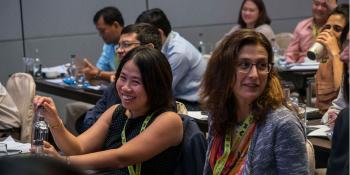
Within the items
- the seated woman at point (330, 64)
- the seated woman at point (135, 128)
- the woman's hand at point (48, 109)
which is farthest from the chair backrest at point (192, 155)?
the seated woman at point (330, 64)

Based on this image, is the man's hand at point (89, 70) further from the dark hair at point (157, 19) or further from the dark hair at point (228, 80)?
the dark hair at point (228, 80)

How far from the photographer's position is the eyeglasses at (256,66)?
219 centimetres

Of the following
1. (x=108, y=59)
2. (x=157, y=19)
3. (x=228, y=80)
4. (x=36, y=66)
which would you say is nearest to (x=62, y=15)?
(x=36, y=66)

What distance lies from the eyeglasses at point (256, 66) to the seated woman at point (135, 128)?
36cm

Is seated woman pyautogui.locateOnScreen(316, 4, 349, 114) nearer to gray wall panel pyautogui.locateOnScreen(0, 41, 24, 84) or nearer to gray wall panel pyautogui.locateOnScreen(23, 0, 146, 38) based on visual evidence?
gray wall panel pyautogui.locateOnScreen(23, 0, 146, 38)

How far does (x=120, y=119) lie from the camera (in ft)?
8.52

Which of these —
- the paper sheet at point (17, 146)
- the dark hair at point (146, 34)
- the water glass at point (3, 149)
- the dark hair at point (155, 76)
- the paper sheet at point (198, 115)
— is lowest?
the paper sheet at point (198, 115)

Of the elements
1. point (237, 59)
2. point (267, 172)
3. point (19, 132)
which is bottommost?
point (19, 132)

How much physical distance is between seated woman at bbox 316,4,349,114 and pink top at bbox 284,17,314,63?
2.37 meters

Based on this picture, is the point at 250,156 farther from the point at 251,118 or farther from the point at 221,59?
the point at 221,59

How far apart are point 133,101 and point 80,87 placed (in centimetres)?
263

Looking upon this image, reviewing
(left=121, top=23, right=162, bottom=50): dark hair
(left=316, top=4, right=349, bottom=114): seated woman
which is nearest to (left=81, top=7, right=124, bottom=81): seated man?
(left=121, top=23, right=162, bottom=50): dark hair

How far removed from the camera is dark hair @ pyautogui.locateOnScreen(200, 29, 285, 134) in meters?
2.19

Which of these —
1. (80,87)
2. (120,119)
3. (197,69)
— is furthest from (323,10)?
(120,119)
